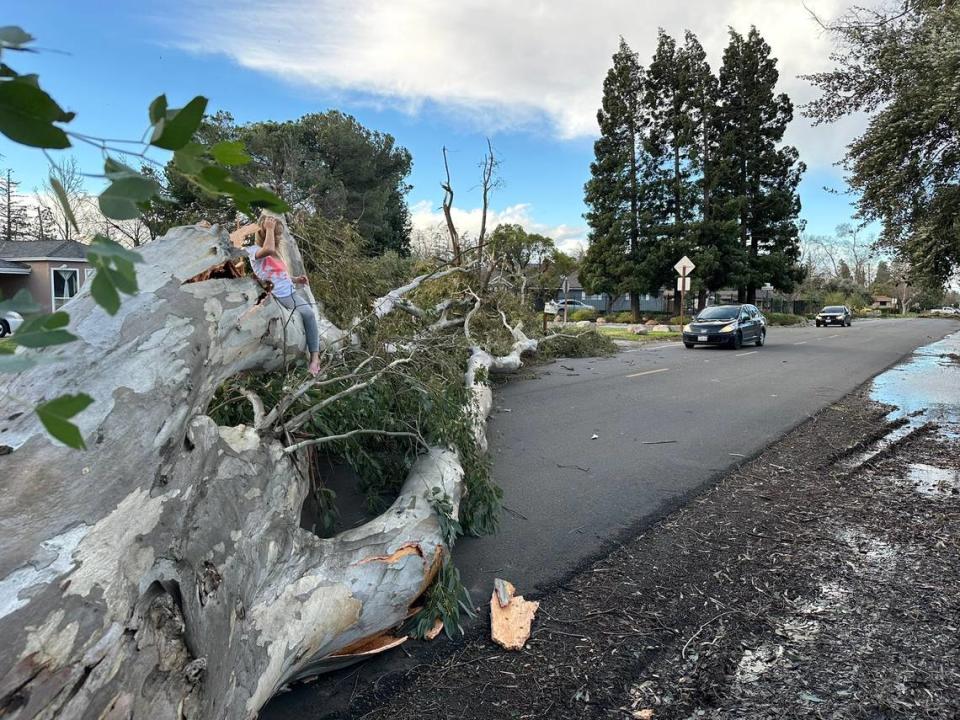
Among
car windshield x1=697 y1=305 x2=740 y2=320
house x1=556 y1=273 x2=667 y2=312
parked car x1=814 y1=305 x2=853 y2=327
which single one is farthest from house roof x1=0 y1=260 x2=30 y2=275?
parked car x1=814 y1=305 x2=853 y2=327

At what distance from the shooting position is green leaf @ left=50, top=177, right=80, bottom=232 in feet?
2.27

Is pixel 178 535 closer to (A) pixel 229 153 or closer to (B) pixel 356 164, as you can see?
(A) pixel 229 153

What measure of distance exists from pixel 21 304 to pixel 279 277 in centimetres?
320

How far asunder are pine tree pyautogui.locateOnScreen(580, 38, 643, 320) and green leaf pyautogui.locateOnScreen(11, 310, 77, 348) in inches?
1419

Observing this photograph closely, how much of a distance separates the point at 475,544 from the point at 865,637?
220cm

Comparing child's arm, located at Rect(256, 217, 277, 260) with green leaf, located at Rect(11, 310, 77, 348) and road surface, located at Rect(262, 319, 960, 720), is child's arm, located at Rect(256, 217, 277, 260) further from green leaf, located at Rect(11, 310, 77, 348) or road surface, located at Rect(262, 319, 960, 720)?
green leaf, located at Rect(11, 310, 77, 348)

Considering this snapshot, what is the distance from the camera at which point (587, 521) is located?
4426 millimetres

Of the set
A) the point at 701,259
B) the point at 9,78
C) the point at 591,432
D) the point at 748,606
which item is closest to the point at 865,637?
the point at 748,606

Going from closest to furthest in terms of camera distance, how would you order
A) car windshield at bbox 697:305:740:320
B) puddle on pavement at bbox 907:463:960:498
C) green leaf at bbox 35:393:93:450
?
green leaf at bbox 35:393:93:450 → puddle on pavement at bbox 907:463:960:498 → car windshield at bbox 697:305:740:320

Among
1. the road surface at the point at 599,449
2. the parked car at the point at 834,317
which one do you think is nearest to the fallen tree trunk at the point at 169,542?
the road surface at the point at 599,449

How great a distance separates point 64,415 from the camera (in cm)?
65

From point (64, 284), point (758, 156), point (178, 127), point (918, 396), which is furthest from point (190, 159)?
point (758, 156)

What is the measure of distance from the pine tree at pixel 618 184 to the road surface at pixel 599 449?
885 inches

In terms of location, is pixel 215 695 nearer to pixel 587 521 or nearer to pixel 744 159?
pixel 587 521
